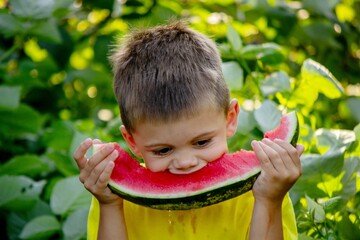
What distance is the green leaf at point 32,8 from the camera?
380 cm

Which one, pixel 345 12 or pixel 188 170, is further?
pixel 345 12

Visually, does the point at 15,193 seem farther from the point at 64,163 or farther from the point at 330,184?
the point at 330,184

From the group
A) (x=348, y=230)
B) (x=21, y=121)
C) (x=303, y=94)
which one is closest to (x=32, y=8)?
(x=21, y=121)

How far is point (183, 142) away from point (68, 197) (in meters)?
1.05

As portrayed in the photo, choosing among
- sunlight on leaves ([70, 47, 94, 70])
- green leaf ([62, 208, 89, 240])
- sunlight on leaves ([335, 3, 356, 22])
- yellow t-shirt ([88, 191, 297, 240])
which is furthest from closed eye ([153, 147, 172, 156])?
sunlight on leaves ([335, 3, 356, 22])

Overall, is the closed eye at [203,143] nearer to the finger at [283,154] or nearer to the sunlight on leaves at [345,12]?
the finger at [283,154]

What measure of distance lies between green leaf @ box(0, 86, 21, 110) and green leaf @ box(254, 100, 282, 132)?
1.21m

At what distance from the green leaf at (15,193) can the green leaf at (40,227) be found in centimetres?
20

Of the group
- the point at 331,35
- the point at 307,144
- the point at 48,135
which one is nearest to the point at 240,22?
the point at 331,35

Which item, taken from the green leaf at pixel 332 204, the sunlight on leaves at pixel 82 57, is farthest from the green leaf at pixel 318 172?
the sunlight on leaves at pixel 82 57

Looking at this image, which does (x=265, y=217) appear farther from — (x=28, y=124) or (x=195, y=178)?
(x=28, y=124)

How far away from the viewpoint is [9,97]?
3742 mm

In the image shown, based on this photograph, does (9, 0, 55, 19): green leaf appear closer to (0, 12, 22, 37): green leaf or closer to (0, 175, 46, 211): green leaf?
(0, 12, 22, 37): green leaf

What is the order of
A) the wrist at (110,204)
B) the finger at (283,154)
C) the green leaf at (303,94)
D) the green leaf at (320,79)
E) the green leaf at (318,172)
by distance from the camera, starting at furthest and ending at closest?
1. the green leaf at (303,94)
2. the green leaf at (320,79)
3. the green leaf at (318,172)
4. the wrist at (110,204)
5. the finger at (283,154)
